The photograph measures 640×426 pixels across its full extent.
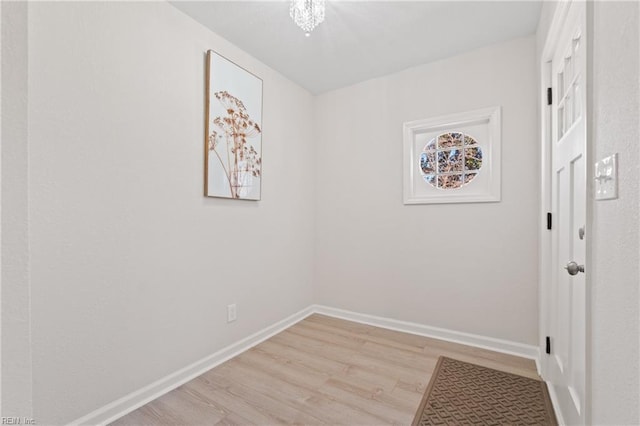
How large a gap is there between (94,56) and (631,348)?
2308mm

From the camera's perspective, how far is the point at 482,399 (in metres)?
1.65

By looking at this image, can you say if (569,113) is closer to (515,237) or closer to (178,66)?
(515,237)

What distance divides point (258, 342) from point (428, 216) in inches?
72.4

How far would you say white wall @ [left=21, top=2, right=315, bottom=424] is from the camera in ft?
4.25

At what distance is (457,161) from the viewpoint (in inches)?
98.6

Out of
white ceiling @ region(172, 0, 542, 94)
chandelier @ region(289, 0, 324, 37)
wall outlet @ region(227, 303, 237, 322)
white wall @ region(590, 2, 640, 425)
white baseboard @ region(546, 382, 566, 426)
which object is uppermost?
white ceiling @ region(172, 0, 542, 94)

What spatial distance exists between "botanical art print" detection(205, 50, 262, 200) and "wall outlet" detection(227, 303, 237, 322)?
855mm

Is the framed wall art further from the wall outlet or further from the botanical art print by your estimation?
the wall outlet

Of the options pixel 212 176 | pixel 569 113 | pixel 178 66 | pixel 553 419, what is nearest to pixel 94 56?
pixel 178 66

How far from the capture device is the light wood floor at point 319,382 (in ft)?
5.00

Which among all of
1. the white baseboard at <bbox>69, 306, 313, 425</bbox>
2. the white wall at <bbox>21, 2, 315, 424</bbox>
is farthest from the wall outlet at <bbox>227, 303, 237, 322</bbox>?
the white baseboard at <bbox>69, 306, 313, 425</bbox>

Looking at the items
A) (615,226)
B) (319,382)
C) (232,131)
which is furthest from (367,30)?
(319,382)

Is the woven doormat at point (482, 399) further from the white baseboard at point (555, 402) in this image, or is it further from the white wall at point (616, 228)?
the white wall at point (616, 228)

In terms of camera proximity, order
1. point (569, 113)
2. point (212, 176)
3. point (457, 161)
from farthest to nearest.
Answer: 1. point (457, 161)
2. point (212, 176)
3. point (569, 113)
